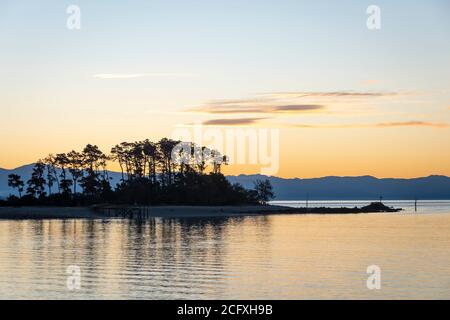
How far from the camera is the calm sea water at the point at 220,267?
112 ft

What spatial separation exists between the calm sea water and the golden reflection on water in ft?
0.19

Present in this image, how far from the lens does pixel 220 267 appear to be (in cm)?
4403

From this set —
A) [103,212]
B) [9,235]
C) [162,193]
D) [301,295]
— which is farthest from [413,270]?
[162,193]

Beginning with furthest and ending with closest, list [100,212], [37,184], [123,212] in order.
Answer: [37,184]
[100,212]
[123,212]

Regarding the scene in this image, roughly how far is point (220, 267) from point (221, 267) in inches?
2.9

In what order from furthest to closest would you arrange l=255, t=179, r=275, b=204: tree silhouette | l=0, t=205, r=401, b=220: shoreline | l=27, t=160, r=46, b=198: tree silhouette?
l=255, t=179, r=275, b=204: tree silhouette → l=27, t=160, r=46, b=198: tree silhouette → l=0, t=205, r=401, b=220: shoreline

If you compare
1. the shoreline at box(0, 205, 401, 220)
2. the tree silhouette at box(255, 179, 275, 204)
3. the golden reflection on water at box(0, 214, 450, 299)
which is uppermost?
the tree silhouette at box(255, 179, 275, 204)

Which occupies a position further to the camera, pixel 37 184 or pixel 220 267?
pixel 37 184

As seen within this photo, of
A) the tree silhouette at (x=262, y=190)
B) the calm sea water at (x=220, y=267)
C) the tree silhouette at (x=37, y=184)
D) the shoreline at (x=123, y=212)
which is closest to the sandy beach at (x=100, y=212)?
the shoreline at (x=123, y=212)

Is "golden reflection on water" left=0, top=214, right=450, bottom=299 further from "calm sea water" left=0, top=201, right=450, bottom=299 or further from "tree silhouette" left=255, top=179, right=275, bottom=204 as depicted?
"tree silhouette" left=255, top=179, right=275, bottom=204

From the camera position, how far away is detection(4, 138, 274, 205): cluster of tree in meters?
154

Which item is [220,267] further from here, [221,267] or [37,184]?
[37,184]

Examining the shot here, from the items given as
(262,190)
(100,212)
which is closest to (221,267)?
(100,212)

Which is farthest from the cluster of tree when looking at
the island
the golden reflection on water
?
the golden reflection on water
